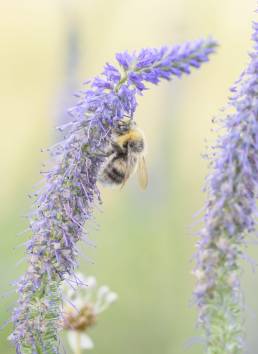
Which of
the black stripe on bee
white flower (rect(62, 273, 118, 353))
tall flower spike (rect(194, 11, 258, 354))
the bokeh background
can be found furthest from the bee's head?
the bokeh background

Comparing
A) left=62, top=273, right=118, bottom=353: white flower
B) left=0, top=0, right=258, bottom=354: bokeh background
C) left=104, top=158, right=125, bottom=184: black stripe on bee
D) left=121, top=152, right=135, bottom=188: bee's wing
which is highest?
left=0, top=0, right=258, bottom=354: bokeh background

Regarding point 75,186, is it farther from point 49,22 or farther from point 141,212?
point 49,22

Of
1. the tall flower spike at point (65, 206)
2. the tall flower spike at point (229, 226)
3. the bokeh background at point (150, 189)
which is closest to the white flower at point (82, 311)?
the bokeh background at point (150, 189)

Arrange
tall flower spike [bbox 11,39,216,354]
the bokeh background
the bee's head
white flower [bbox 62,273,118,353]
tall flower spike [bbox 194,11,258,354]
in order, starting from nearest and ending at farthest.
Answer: tall flower spike [bbox 194,11,258,354] < tall flower spike [bbox 11,39,216,354] < the bee's head < white flower [bbox 62,273,118,353] < the bokeh background

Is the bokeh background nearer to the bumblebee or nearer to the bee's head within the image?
the bumblebee

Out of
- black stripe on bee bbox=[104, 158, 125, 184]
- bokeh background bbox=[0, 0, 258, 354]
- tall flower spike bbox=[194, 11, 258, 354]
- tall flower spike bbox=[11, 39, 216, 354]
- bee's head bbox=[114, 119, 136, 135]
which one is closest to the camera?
tall flower spike bbox=[194, 11, 258, 354]

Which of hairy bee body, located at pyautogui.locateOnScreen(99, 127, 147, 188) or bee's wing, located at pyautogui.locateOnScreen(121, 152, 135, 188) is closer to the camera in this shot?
hairy bee body, located at pyautogui.locateOnScreen(99, 127, 147, 188)

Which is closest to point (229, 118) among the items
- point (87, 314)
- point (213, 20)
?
point (87, 314)
